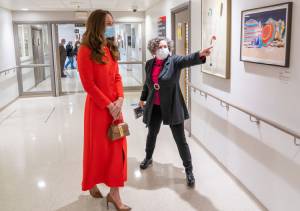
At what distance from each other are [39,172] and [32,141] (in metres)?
1.37

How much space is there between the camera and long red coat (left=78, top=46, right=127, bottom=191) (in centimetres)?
264

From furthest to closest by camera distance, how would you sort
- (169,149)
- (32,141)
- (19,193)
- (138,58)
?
(138,58) < (32,141) < (169,149) < (19,193)

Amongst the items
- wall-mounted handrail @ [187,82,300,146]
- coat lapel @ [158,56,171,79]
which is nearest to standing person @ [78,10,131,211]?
coat lapel @ [158,56,171,79]

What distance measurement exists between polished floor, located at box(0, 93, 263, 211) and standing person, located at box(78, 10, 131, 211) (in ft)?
1.22

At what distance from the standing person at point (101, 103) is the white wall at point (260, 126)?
119cm

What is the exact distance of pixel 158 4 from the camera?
7281 mm

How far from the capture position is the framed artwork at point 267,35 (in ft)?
7.85

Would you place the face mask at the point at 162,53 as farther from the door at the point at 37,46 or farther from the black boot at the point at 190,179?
the door at the point at 37,46

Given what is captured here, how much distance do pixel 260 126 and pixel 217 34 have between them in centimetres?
130

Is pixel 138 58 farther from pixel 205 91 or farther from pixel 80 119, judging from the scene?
pixel 205 91

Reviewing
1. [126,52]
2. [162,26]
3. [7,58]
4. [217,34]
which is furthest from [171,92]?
[126,52]

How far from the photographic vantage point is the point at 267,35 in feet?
8.63

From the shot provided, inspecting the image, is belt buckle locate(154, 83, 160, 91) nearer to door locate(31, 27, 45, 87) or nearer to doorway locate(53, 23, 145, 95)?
doorway locate(53, 23, 145, 95)

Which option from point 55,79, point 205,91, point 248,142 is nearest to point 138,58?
point 55,79
